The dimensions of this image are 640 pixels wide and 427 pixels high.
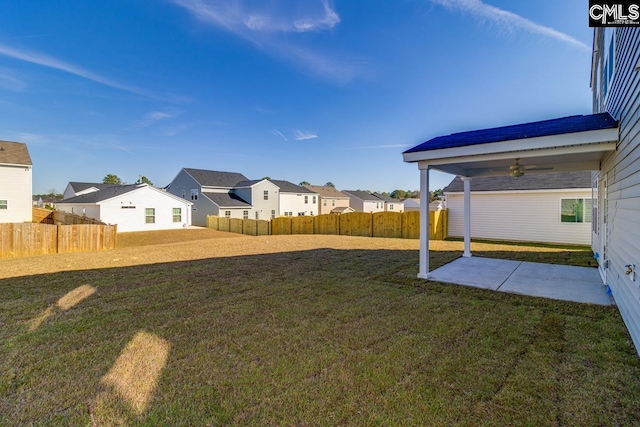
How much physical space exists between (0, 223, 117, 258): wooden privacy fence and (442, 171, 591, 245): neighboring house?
16.6 m

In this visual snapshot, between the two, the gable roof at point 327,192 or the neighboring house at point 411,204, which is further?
the neighboring house at point 411,204

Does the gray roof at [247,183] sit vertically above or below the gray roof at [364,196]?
above

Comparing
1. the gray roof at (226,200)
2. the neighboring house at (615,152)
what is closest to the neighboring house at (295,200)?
the gray roof at (226,200)

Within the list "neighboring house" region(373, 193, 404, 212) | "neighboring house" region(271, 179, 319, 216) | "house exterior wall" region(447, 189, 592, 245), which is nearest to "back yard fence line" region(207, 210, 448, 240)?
"house exterior wall" region(447, 189, 592, 245)

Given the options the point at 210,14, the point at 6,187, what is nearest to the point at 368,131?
the point at 210,14

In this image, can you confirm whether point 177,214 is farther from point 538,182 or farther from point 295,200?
point 538,182

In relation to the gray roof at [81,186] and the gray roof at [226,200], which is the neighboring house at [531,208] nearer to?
the gray roof at [226,200]

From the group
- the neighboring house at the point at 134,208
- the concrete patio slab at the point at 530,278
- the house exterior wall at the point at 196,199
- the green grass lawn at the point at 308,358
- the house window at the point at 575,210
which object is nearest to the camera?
the green grass lawn at the point at 308,358

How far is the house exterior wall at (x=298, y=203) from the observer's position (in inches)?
1431

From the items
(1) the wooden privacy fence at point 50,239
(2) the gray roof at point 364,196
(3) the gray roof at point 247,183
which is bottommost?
(1) the wooden privacy fence at point 50,239

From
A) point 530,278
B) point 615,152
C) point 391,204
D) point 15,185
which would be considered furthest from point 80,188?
point 615,152

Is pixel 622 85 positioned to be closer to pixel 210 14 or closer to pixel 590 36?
pixel 590 36

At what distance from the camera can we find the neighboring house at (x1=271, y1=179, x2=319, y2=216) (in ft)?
119

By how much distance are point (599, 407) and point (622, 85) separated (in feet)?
14.3
